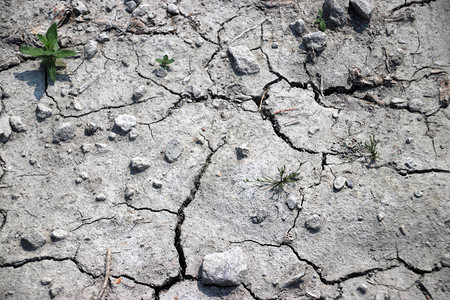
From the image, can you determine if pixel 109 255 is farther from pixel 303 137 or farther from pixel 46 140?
pixel 303 137

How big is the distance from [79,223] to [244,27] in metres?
2.00

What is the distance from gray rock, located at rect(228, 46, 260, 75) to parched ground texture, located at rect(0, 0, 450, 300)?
16mm

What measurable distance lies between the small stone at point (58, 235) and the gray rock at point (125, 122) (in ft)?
2.62

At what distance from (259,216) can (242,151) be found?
0.47 m

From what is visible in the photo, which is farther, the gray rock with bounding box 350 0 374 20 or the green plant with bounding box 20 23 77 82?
the gray rock with bounding box 350 0 374 20

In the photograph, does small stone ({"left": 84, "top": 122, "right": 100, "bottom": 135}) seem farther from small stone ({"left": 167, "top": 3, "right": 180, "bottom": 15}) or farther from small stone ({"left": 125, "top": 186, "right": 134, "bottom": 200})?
small stone ({"left": 167, "top": 3, "right": 180, "bottom": 15})

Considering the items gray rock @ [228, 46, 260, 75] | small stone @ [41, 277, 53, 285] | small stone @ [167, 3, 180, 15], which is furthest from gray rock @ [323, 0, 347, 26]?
small stone @ [41, 277, 53, 285]

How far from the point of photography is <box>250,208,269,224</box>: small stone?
92.9 inches

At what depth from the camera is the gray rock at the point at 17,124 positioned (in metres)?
2.59

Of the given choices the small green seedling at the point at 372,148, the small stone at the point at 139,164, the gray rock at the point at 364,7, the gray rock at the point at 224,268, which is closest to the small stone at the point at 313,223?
the gray rock at the point at 224,268

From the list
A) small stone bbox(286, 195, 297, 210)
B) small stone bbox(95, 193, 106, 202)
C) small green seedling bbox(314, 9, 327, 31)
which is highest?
small green seedling bbox(314, 9, 327, 31)

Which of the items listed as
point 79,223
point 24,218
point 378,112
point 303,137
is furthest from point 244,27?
point 24,218

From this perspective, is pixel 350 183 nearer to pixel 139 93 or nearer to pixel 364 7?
pixel 364 7

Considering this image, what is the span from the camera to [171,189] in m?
2.46
